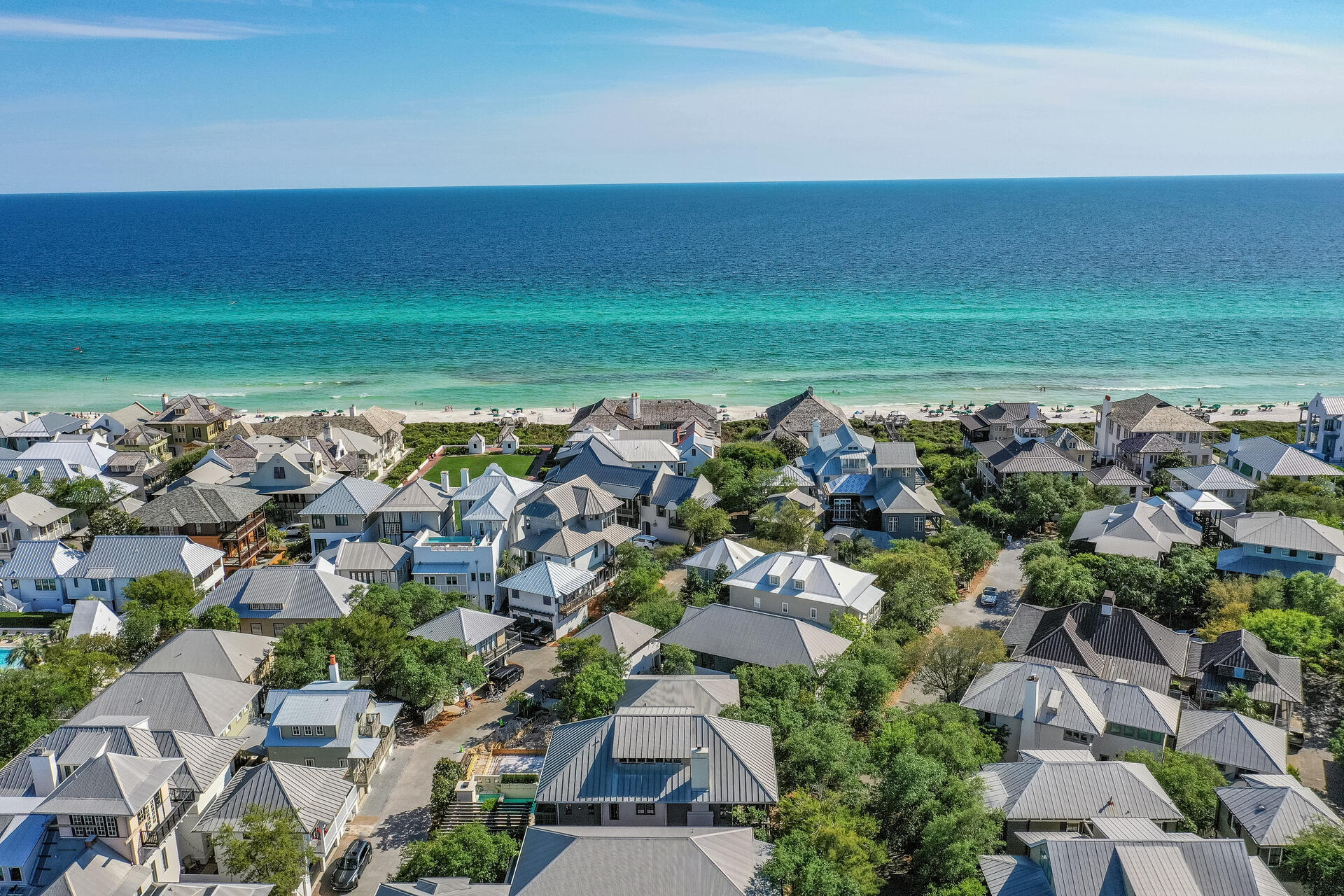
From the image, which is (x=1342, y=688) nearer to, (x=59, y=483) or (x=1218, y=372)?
(x=59, y=483)

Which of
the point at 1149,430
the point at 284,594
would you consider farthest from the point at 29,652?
the point at 1149,430

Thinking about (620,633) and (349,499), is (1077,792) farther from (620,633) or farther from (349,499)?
(349,499)

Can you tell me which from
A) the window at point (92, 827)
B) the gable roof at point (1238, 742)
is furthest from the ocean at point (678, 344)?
the window at point (92, 827)

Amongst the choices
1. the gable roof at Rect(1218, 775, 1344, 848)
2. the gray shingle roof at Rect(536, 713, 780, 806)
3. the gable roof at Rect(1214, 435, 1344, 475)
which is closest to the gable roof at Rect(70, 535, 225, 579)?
the gray shingle roof at Rect(536, 713, 780, 806)

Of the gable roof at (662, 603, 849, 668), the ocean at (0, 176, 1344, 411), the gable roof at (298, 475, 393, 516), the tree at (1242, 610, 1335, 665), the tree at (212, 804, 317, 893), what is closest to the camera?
the tree at (212, 804, 317, 893)

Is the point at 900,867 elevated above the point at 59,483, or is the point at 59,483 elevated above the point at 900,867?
the point at 59,483

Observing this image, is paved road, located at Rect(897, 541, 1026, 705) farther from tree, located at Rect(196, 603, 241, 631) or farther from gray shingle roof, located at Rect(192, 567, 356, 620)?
tree, located at Rect(196, 603, 241, 631)

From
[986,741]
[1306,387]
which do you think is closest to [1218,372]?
[1306,387]

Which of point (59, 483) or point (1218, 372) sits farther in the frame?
point (1218, 372)
